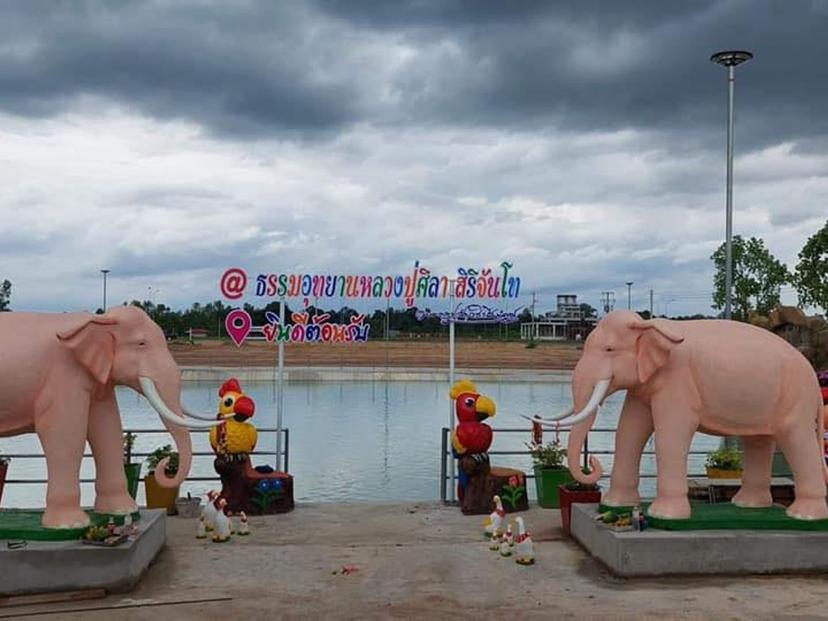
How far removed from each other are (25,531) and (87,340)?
4.65 feet

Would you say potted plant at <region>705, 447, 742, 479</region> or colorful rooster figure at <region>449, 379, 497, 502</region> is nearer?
colorful rooster figure at <region>449, 379, 497, 502</region>

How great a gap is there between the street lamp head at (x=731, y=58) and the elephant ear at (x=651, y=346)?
594 centimetres

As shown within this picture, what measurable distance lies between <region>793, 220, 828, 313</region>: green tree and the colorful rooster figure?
756 inches

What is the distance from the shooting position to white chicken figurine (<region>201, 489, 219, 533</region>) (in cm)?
778

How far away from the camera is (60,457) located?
654 centimetres

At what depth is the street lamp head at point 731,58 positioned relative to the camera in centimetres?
1138

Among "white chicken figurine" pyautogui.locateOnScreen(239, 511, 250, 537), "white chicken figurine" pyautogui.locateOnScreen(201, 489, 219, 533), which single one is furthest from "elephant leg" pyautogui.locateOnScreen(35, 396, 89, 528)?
"white chicken figurine" pyautogui.locateOnScreen(239, 511, 250, 537)

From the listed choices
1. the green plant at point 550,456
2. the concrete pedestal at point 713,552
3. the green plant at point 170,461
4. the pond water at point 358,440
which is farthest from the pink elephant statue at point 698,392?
the green plant at point 170,461

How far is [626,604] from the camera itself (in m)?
5.98

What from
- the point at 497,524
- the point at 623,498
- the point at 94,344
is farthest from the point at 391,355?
the point at 94,344

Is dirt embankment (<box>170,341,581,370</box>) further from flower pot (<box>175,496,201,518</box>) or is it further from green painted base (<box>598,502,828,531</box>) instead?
green painted base (<box>598,502,828,531</box>)

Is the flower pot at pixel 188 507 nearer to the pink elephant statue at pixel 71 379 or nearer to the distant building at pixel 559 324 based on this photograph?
the pink elephant statue at pixel 71 379

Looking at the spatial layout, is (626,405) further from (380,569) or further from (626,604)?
(380,569)

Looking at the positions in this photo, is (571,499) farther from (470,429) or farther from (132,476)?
(132,476)
